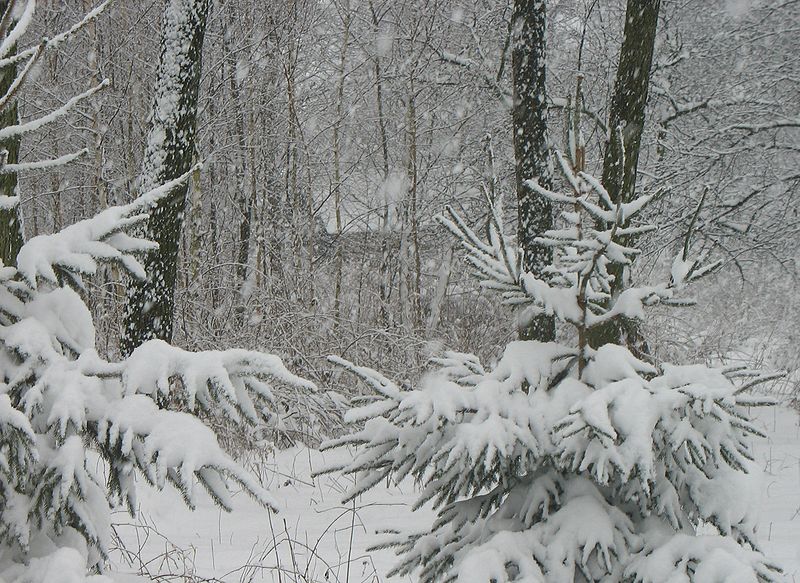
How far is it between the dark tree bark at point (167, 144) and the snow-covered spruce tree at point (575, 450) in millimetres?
4761

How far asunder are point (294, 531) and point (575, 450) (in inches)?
127

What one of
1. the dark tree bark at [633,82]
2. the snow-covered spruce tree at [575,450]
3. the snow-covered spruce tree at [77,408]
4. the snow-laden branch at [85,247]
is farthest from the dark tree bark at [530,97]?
the snow-covered spruce tree at [77,408]

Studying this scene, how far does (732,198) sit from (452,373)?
8762 mm

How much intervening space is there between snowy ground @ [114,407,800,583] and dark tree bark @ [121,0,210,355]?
1.78 metres

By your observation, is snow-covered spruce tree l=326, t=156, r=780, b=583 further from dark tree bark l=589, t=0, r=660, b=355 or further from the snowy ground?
dark tree bark l=589, t=0, r=660, b=355

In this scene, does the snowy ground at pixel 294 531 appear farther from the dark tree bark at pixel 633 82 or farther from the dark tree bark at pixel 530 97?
the dark tree bark at pixel 530 97

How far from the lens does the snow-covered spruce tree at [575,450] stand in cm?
212

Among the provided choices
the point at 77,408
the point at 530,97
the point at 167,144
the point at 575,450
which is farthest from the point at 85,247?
the point at 530,97

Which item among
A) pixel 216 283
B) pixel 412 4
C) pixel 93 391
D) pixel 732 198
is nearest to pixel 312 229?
pixel 216 283

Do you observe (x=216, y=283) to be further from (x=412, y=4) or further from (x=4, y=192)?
(x=4, y=192)

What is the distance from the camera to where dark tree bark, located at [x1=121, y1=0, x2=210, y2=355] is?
6.69 m

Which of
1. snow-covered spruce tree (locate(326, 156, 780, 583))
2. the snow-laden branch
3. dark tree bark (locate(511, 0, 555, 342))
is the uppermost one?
dark tree bark (locate(511, 0, 555, 342))

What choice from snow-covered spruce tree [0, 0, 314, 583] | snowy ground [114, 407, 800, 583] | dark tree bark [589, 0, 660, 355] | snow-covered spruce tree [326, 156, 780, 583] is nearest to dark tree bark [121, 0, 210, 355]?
snowy ground [114, 407, 800, 583]

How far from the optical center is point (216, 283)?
11477 millimetres
